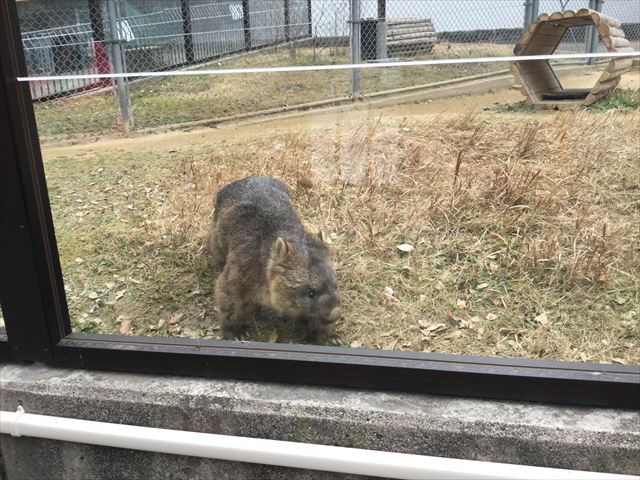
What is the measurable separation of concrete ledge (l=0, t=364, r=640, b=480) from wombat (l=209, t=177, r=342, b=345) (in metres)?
0.55

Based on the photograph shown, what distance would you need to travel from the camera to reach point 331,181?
411 cm

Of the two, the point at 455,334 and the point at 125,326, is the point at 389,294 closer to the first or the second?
the point at 455,334

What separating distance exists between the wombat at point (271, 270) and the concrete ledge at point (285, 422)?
21.6 inches

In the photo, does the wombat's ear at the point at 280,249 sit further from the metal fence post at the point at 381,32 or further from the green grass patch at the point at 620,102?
the green grass patch at the point at 620,102

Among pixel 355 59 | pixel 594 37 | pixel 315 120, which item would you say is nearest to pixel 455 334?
pixel 315 120

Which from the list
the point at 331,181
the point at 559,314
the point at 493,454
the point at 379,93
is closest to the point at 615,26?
the point at 379,93

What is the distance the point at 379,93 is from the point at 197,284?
8.81 ft

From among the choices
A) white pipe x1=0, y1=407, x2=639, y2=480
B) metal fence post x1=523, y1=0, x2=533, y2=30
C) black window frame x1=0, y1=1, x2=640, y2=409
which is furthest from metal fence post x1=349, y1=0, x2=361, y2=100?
white pipe x1=0, y1=407, x2=639, y2=480

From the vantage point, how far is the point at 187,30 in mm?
6074

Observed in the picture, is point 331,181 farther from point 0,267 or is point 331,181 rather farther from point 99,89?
point 99,89

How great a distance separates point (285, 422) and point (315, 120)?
137 inches

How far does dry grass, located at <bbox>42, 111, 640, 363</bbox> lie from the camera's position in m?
2.95

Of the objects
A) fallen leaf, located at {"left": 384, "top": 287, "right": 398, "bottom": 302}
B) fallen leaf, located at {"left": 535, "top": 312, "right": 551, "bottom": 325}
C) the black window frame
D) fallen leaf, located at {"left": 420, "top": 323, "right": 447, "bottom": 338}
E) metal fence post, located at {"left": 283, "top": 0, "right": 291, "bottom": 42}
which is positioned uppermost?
metal fence post, located at {"left": 283, "top": 0, "right": 291, "bottom": 42}

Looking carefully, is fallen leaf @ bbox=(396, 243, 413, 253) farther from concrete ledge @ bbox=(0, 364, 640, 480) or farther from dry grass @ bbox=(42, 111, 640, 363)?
concrete ledge @ bbox=(0, 364, 640, 480)
